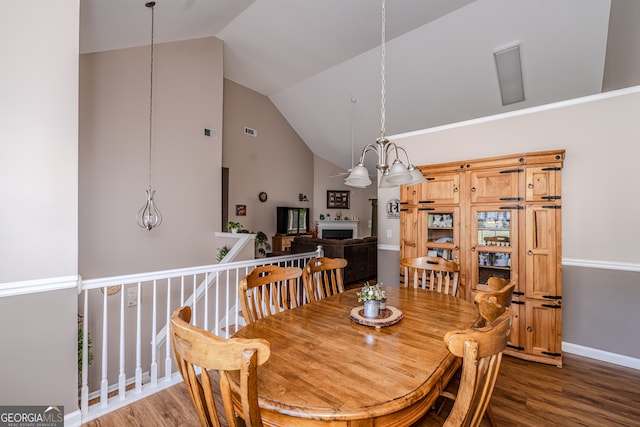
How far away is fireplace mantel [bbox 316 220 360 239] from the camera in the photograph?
9250mm

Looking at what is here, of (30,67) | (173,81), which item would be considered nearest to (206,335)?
(30,67)

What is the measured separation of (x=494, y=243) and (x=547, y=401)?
4.60 feet

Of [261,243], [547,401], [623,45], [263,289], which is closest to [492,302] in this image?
[263,289]

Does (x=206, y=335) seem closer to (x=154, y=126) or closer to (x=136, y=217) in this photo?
(x=136, y=217)

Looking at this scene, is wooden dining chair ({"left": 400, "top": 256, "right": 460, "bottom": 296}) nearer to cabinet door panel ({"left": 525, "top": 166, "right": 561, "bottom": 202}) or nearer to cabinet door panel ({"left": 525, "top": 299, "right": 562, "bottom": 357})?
cabinet door panel ({"left": 525, "top": 299, "right": 562, "bottom": 357})

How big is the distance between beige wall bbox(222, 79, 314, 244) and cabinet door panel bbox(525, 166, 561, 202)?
5.86m

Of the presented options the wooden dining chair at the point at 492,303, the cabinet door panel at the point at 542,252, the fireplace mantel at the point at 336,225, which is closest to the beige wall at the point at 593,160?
the cabinet door panel at the point at 542,252

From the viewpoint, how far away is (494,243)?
9.99 feet

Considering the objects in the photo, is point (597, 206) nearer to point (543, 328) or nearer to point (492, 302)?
point (543, 328)

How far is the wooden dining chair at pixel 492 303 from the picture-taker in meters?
1.39

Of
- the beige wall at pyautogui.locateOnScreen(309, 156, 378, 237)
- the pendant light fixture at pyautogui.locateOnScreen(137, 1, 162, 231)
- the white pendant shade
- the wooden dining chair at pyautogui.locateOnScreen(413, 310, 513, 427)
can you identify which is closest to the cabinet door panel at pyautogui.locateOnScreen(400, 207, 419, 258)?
the white pendant shade

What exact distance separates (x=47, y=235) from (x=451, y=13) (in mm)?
5435

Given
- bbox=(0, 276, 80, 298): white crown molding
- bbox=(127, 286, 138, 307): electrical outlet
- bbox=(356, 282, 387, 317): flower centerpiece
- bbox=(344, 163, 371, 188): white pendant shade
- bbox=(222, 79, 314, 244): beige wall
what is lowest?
bbox=(127, 286, 138, 307): electrical outlet

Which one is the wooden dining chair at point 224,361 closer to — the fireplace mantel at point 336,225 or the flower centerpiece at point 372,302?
the flower centerpiece at point 372,302
